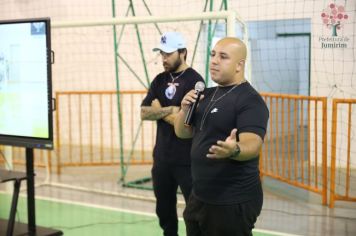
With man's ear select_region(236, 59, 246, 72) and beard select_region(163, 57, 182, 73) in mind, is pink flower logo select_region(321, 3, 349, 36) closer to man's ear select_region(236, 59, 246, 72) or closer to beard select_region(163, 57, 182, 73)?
beard select_region(163, 57, 182, 73)

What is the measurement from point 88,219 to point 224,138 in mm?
3196

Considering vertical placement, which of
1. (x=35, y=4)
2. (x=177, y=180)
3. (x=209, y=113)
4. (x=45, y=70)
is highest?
(x=35, y=4)

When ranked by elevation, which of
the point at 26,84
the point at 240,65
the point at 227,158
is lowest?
the point at 227,158

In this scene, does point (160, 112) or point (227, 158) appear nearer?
point (227, 158)

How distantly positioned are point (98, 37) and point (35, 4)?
1.21m

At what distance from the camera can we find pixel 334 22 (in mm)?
6770

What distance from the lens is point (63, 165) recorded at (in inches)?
330

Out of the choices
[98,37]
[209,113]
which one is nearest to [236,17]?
[209,113]

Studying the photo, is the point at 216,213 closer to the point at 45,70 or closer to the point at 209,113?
the point at 209,113

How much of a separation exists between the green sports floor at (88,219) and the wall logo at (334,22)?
3057mm

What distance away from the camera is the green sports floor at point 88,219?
5152 millimetres

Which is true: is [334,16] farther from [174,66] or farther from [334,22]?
[174,66]

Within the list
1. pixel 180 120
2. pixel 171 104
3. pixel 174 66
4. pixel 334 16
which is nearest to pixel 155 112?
pixel 171 104

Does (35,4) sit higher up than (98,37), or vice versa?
(35,4)
